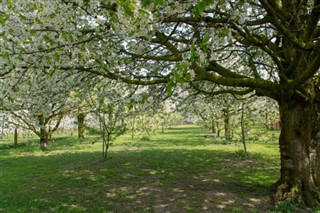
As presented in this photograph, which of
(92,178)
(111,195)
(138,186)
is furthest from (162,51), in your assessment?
(92,178)

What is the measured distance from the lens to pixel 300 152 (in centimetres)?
673

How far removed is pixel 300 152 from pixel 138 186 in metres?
4.59

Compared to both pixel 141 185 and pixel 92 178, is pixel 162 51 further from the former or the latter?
pixel 92 178

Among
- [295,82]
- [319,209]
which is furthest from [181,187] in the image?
[295,82]

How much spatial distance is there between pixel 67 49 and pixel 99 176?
6.61 metres

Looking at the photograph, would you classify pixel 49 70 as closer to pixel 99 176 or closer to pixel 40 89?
pixel 40 89

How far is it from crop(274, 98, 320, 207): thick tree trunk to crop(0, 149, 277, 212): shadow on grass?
0.78m

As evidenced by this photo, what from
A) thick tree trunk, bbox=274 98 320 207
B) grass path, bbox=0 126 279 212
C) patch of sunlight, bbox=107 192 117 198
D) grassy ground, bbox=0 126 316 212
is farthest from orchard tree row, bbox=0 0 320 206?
patch of sunlight, bbox=107 192 117 198

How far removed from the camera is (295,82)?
543 centimetres

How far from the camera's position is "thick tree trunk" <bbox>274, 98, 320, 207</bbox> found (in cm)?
662

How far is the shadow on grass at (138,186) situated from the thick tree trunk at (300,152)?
0.78 meters

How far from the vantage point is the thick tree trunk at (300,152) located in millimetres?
6625

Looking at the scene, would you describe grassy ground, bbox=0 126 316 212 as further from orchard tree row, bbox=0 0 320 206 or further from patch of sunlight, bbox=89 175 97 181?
orchard tree row, bbox=0 0 320 206

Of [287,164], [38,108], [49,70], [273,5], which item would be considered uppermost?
[273,5]
